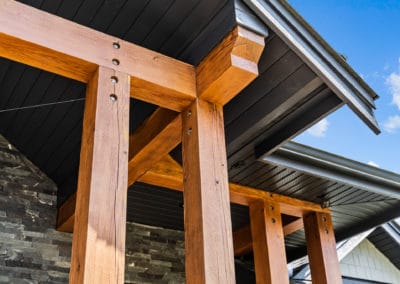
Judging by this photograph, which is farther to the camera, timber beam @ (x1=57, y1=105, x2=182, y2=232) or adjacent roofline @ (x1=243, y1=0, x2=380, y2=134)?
timber beam @ (x1=57, y1=105, x2=182, y2=232)

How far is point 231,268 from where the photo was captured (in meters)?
2.63

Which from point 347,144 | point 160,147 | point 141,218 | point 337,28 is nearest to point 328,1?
point 337,28

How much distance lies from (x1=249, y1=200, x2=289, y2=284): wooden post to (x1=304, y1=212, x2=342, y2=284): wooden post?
1.49ft

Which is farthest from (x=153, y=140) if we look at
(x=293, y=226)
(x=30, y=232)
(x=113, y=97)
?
(x=293, y=226)

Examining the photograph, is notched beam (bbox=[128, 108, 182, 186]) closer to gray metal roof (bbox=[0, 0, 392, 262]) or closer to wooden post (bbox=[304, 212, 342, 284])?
gray metal roof (bbox=[0, 0, 392, 262])

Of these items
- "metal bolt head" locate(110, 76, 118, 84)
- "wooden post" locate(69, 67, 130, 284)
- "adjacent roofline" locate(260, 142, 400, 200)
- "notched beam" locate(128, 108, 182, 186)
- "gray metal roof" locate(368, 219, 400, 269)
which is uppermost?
"gray metal roof" locate(368, 219, 400, 269)

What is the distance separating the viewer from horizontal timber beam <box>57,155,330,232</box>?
4.17 metres

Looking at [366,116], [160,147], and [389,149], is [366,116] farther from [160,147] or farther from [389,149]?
[389,149]

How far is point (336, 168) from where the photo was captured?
435cm

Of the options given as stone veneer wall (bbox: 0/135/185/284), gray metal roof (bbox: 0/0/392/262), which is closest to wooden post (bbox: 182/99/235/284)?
gray metal roof (bbox: 0/0/392/262)

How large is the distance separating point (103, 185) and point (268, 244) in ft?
7.32

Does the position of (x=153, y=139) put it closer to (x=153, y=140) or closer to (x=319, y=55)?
(x=153, y=140)

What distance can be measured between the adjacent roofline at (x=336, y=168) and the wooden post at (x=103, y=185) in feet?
5.28

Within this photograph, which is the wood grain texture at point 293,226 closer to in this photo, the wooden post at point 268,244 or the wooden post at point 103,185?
the wooden post at point 268,244
